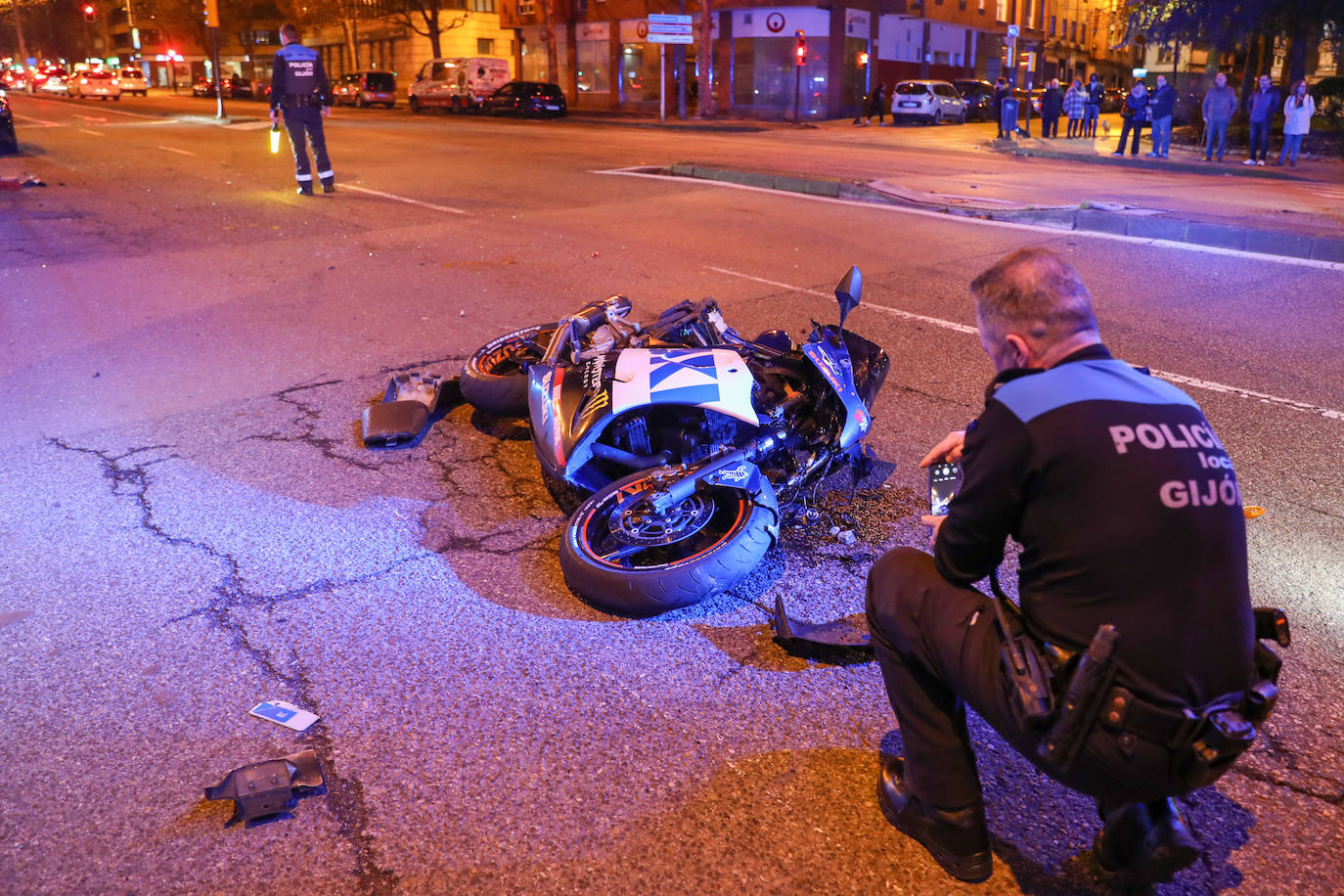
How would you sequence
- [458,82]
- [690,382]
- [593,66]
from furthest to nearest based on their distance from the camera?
1. [593,66]
2. [458,82]
3. [690,382]

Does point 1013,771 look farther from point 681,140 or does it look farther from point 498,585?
point 681,140

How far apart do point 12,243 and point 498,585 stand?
10565 millimetres

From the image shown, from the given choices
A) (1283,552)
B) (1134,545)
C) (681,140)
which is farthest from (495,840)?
(681,140)

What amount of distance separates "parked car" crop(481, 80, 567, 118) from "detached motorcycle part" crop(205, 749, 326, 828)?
3924 centimetres

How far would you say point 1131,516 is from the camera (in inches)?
78.7

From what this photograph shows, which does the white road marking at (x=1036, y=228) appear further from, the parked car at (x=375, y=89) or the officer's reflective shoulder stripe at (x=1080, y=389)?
the parked car at (x=375, y=89)

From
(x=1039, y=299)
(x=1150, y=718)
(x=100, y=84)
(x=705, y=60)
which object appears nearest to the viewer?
(x=1150, y=718)

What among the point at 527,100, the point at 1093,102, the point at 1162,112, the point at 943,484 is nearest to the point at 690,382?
the point at 943,484

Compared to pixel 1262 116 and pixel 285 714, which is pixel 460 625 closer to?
pixel 285 714

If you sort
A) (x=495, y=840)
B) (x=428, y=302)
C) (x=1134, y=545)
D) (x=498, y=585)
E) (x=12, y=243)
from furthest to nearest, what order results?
(x=12, y=243) < (x=428, y=302) < (x=498, y=585) < (x=495, y=840) < (x=1134, y=545)

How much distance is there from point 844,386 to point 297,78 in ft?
41.0

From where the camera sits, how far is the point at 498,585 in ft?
12.8

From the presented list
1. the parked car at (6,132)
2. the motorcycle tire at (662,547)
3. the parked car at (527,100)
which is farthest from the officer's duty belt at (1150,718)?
the parked car at (527,100)

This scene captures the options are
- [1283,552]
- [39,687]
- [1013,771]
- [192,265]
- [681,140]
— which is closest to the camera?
[1013,771]
